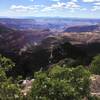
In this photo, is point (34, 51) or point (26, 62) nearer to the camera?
point (26, 62)

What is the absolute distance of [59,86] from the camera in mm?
21078

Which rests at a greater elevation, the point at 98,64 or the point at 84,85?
the point at 84,85

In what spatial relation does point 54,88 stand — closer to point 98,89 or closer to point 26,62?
point 98,89

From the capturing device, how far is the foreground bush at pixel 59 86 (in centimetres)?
2111

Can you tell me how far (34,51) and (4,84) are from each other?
12642 centimetres

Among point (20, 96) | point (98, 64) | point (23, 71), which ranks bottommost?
point (23, 71)

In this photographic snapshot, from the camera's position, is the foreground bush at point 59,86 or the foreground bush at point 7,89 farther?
the foreground bush at point 59,86

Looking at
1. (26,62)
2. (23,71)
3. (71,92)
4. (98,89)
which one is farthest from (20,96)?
(26,62)

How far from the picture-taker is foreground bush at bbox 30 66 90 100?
21109 mm

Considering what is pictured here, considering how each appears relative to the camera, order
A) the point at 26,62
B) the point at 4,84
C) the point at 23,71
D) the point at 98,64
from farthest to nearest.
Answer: the point at 26,62, the point at 23,71, the point at 98,64, the point at 4,84

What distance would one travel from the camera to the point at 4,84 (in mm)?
20641

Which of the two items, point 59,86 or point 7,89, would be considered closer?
point 7,89

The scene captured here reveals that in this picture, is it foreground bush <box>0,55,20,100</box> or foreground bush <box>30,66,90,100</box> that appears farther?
foreground bush <box>30,66,90,100</box>

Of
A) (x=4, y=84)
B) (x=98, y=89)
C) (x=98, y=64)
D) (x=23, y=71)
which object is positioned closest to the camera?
(x=4, y=84)
